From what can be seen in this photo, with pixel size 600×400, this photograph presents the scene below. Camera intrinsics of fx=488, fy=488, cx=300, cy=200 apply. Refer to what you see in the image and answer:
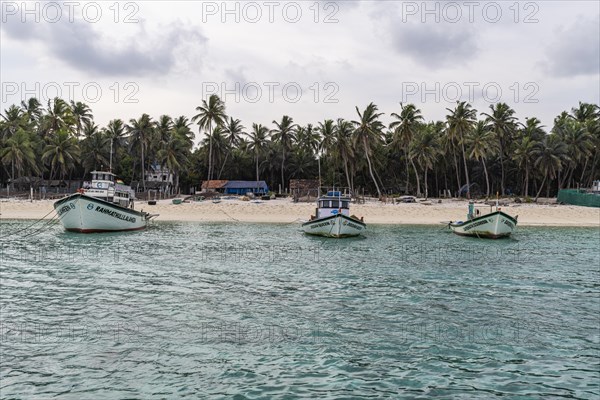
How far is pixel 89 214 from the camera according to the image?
3503cm

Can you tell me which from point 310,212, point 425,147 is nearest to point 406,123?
point 425,147

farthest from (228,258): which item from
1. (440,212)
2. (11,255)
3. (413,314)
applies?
(440,212)

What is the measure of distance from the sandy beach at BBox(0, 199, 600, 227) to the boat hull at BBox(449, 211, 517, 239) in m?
12.0

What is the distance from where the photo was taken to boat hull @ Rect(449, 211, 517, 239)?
3541 cm

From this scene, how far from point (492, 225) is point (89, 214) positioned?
95.7 ft

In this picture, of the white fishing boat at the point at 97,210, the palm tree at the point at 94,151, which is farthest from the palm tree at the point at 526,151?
the palm tree at the point at 94,151

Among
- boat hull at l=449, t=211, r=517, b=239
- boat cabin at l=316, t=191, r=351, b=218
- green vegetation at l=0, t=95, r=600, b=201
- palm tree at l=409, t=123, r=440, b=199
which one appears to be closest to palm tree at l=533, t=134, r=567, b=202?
green vegetation at l=0, t=95, r=600, b=201

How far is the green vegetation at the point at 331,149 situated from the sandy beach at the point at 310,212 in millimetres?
16933

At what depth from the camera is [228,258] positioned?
2414 centimetres

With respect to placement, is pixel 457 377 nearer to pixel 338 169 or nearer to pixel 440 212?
pixel 440 212

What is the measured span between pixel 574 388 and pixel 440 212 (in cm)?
4860

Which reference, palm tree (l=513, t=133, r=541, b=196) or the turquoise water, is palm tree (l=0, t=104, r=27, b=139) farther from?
palm tree (l=513, t=133, r=541, b=196)

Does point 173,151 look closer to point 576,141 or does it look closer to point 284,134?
point 284,134

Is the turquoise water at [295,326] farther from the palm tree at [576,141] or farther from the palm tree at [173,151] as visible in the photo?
the palm tree at [576,141]
